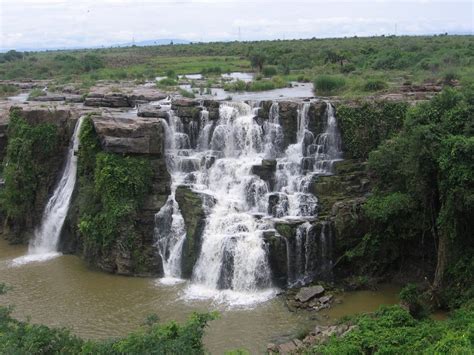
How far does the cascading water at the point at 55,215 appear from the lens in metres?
25.8

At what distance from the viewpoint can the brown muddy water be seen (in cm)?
1795

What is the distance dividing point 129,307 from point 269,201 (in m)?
7.25

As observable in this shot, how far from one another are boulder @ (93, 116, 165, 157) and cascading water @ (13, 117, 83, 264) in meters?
2.48

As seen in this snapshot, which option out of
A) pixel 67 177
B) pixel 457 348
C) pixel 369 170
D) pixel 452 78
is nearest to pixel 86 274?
pixel 67 177

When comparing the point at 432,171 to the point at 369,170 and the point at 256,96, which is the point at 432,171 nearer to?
the point at 369,170

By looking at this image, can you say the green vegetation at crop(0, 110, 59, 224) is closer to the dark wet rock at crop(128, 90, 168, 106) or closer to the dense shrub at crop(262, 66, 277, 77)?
the dark wet rock at crop(128, 90, 168, 106)

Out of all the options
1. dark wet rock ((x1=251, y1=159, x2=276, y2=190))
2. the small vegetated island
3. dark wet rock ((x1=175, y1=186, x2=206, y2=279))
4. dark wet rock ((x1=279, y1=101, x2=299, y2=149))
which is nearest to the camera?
the small vegetated island

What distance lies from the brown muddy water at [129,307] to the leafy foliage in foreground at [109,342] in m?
4.87

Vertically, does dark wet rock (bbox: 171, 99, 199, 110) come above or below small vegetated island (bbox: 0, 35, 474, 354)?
above

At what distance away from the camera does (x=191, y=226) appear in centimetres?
2300

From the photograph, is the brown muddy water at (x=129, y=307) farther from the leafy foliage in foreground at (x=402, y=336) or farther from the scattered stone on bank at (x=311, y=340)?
the leafy foliage in foreground at (x=402, y=336)

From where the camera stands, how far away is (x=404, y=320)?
1488 centimetres

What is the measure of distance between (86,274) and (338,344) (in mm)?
12947

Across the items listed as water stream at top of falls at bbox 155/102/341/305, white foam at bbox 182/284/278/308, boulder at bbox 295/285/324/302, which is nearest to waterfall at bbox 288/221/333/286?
water stream at top of falls at bbox 155/102/341/305
